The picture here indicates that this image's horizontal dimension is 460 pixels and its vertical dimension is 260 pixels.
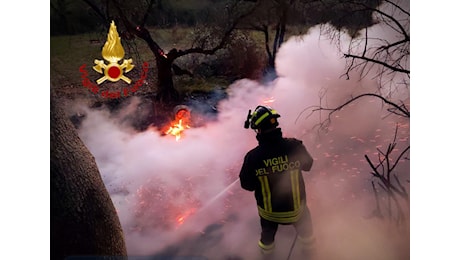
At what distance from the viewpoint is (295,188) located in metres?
2.89

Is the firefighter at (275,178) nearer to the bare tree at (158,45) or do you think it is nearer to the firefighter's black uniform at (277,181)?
the firefighter's black uniform at (277,181)

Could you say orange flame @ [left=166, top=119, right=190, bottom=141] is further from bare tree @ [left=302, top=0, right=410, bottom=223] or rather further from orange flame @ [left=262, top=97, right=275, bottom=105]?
bare tree @ [left=302, top=0, right=410, bottom=223]

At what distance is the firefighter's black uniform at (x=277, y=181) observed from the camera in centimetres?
283

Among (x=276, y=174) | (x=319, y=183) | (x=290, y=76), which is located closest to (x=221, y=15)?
(x=290, y=76)

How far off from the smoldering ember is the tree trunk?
14 cm

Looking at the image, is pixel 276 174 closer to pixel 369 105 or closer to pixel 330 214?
pixel 330 214

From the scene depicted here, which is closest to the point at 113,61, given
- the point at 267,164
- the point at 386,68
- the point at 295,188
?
the point at 267,164

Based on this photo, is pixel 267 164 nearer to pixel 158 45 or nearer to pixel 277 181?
pixel 277 181

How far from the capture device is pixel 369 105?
2.94 metres

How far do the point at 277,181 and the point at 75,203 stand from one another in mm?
1525

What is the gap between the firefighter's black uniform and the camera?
2834 millimetres

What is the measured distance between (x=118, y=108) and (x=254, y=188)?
1.32 m

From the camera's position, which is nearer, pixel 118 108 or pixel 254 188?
pixel 254 188

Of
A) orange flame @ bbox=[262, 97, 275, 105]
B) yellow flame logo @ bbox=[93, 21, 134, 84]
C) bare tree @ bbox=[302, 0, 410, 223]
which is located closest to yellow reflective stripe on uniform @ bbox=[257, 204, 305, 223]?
bare tree @ bbox=[302, 0, 410, 223]
